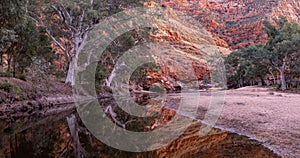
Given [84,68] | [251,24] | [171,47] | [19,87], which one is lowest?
[19,87]

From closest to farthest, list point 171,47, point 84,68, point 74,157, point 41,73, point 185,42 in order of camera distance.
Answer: point 74,157, point 41,73, point 84,68, point 171,47, point 185,42

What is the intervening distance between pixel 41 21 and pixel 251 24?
97.6m

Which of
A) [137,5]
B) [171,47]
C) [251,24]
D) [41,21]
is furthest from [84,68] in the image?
[251,24]

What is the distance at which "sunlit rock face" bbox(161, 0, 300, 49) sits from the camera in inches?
3944

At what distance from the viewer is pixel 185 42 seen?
8275 cm

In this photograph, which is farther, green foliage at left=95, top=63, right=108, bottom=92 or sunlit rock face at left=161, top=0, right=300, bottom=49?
sunlit rock face at left=161, top=0, right=300, bottom=49

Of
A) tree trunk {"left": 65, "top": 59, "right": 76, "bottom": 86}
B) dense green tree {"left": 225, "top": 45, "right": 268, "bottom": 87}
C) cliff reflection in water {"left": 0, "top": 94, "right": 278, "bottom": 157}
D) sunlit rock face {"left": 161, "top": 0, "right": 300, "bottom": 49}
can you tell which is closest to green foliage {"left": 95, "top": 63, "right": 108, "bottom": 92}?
tree trunk {"left": 65, "top": 59, "right": 76, "bottom": 86}

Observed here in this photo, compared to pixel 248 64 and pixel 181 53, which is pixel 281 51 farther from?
pixel 181 53

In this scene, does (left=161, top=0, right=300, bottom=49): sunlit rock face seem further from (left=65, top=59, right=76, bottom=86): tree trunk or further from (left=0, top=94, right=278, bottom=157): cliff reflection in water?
(left=0, top=94, right=278, bottom=157): cliff reflection in water

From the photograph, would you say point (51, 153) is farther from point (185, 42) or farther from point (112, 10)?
point (185, 42)

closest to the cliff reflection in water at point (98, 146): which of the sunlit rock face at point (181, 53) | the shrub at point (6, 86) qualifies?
the shrub at point (6, 86)

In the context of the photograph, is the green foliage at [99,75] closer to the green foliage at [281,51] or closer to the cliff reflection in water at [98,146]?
the cliff reflection in water at [98,146]

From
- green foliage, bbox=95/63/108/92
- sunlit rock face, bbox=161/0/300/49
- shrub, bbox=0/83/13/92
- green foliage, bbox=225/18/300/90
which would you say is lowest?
shrub, bbox=0/83/13/92

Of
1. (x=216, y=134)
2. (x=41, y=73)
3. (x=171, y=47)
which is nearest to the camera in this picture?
(x=216, y=134)
